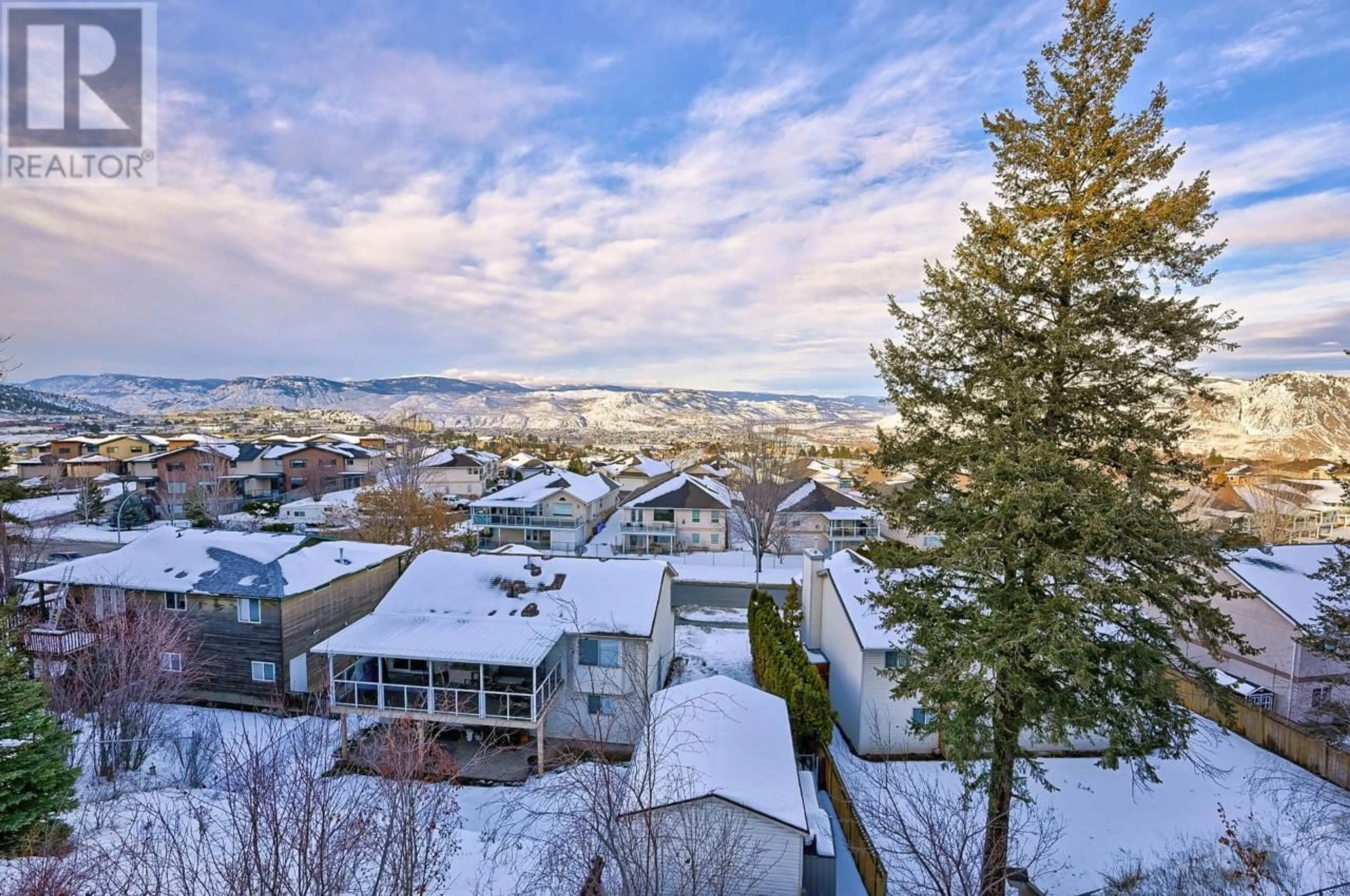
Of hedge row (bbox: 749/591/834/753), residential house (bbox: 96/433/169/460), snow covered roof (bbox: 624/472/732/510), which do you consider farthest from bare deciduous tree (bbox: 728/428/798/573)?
residential house (bbox: 96/433/169/460)

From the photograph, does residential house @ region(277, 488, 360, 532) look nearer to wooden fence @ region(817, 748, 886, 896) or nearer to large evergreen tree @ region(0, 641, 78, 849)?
large evergreen tree @ region(0, 641, 78, 849)

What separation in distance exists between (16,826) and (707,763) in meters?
10.9

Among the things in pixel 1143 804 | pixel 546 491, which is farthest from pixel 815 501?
pixel 1143 804

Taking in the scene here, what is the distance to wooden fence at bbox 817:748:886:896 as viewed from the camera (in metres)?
10.5

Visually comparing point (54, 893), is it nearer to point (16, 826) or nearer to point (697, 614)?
point (16, 826)

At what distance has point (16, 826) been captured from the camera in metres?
8.98

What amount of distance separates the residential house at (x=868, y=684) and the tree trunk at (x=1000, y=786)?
382 cm

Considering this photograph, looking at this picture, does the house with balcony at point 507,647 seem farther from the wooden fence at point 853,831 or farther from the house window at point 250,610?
the wooden fence at point 853,831

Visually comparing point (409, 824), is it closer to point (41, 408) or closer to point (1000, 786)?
point (1000, 786)

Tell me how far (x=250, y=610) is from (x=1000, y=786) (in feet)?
67.4

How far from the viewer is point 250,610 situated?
714 inches

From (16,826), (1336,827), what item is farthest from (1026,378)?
(16,826)

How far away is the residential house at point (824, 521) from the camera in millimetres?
40562

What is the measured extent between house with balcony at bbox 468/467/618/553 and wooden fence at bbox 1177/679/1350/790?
33.0 meters
